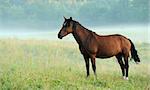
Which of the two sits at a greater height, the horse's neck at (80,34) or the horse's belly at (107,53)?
the horse's neck at (80,34)

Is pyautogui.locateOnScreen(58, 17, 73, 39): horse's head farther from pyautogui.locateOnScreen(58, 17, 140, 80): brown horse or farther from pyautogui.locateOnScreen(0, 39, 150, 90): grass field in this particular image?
pyautogui.locateOnScreen(0, 39, 150, 90): grass field

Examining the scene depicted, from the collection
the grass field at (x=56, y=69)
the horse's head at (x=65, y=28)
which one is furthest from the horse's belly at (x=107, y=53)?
the horse's head at (x=65, y=28)

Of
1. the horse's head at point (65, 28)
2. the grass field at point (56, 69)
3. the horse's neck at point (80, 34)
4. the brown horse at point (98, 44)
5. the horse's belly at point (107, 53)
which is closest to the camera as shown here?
the grass field at point (56, 69)

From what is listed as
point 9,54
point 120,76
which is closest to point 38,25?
point 9,54

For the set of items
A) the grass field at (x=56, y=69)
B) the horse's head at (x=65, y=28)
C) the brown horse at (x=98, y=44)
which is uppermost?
the horse's head at (x=65, y=28)

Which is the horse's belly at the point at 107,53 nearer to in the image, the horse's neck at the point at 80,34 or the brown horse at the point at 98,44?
the brown horse at the point at 98,44

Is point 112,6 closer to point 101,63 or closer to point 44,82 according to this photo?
point 101,63

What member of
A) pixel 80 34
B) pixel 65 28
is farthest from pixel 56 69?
pixel 65 28

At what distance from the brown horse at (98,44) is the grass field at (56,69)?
329mm

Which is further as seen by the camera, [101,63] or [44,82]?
[101,63]

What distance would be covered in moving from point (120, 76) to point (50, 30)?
6.04 feet

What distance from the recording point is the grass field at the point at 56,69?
7.29 metres

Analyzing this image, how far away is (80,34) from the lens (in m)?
7.95

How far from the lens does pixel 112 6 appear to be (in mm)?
9125
